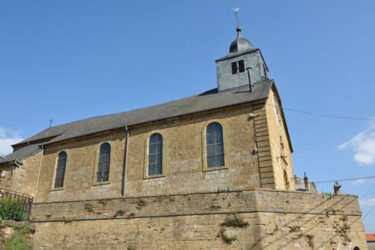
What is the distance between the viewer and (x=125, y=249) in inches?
430

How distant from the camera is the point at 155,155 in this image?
624 inches

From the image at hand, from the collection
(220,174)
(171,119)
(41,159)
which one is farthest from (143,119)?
(41,159)

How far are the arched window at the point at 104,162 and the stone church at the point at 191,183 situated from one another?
6 cm

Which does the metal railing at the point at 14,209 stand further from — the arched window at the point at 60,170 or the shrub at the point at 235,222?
the shrub at the point at 235,222

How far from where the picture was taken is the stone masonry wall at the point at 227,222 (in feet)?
32.8

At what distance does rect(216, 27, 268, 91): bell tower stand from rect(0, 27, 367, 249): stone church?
6 cm

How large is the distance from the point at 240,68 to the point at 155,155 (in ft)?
25.4

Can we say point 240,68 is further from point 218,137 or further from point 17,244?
point 17,244

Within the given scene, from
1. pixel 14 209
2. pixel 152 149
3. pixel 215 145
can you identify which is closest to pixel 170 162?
pixel 152 149

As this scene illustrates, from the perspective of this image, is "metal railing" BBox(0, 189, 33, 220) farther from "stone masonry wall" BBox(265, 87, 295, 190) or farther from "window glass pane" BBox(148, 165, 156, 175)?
"stone masonry wall" BBox(265, 87, 295, 190)

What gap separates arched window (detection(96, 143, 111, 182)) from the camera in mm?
16750

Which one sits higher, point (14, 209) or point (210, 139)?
point (210, 139)

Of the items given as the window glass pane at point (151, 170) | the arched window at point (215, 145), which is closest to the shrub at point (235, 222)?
the arched window at point (215, 145)

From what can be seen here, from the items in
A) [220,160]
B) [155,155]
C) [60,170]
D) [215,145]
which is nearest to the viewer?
[220,160]
